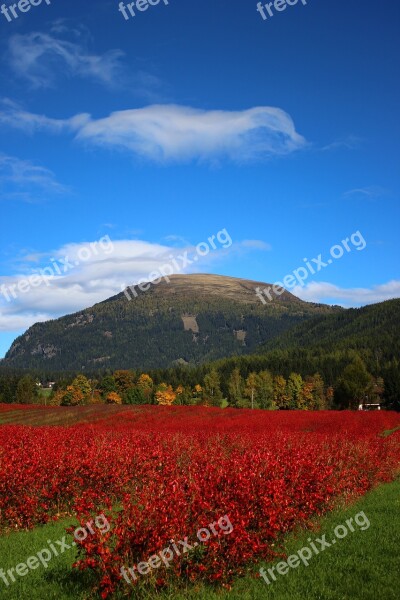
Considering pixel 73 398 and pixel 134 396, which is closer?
pixel 134 396

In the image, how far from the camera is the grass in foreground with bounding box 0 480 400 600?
6.92 m

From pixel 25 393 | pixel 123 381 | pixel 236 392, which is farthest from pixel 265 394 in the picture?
pixel 25 393

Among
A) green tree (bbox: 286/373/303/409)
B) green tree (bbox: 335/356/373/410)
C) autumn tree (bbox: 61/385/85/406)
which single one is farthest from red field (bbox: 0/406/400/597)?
autumn tree (bbox: 61/385/85/406)

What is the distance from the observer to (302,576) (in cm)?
772

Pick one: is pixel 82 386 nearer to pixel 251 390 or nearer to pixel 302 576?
pixel 251 390

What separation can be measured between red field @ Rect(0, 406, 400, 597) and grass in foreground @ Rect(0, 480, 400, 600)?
365 millimetres

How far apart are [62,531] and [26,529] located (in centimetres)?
122

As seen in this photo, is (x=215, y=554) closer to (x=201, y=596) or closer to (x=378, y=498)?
(x=201, y=596)

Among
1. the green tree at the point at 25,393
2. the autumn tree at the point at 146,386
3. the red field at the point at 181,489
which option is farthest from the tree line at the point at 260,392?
the red field at the point at 181,489

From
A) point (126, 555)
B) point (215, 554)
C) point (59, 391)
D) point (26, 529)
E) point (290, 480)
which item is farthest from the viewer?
point (59, 391)

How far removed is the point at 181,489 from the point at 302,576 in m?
2.31

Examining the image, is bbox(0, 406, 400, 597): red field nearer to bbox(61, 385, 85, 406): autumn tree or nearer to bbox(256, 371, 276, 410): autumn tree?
bbox(256, 371, 276, 410): autumn tree

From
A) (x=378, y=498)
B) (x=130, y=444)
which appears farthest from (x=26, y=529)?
(x=378, y=498)

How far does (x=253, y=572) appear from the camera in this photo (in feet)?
26.2
